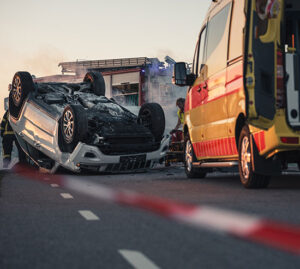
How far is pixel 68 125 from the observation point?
13914mm

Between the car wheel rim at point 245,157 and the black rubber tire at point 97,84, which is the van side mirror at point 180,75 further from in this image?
the black rubber tire at point 97,84

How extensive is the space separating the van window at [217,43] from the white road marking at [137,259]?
18.4ft

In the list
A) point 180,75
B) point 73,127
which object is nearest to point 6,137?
point 73,127

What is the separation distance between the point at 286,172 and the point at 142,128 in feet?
10.9

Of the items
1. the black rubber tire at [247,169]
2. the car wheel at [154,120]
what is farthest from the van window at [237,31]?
the car wheel at [154,120]

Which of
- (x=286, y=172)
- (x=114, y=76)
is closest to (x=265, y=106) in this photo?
(x=286, y=172)

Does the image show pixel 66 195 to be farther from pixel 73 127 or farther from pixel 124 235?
pixel 73 127

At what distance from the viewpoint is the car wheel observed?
15.6 m

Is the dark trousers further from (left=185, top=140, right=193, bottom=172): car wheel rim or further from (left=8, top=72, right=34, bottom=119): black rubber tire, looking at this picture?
(left=185, top=140, right=193, bottom=172): car wheel rim

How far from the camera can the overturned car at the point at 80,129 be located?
45.4ft

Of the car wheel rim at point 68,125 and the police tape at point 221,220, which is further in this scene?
the car wheel rim at point 68,125

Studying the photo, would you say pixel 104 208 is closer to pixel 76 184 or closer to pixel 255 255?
pixel 255 255

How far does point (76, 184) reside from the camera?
1138cm

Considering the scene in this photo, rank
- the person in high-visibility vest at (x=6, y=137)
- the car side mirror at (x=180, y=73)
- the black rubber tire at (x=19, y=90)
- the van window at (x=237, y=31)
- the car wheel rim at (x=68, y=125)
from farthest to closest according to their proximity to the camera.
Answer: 1. the person in high-visibility vest at (x=6, y=137)
2. the black rubber tire at (x=19, y=90)
3. the car wheel rim at (x=68, y=125)
4. the car side mirror at (x=180, y=73)
5. the van window at (x=237, y=31)
